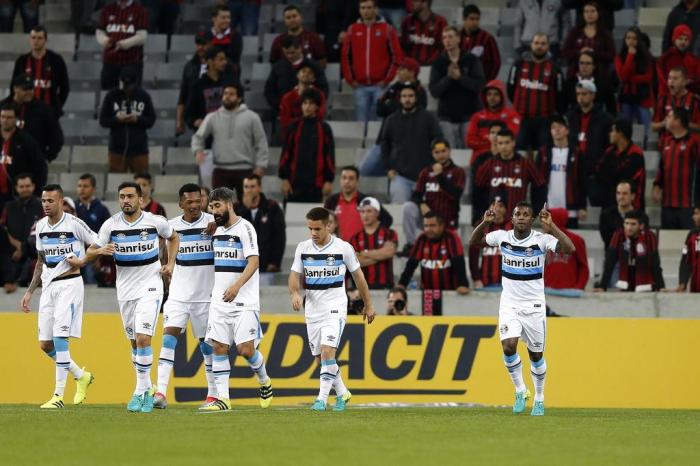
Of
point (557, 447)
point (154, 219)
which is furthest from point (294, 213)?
point (557, 447)

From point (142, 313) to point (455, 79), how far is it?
28.2ft

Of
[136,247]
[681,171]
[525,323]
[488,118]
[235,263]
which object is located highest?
[488,118]

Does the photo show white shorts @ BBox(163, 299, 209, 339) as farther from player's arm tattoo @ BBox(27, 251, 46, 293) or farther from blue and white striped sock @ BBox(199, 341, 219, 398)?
player's arm tattoo @ BBox(27, 251, 46, 293)

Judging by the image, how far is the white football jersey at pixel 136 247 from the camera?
50.2ft

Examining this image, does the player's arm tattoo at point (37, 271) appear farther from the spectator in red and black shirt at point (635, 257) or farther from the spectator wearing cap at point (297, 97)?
the spectator in red and black shirt at point (635, 257)

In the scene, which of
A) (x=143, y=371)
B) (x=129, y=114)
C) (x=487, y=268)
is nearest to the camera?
(x=143, y=371)

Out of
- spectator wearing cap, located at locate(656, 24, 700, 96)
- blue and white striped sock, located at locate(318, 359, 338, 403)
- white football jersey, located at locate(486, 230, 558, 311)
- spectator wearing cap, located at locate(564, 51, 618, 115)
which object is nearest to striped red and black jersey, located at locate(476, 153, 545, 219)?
spectator wearing cap, located at locate(564, 51, 618, 115)

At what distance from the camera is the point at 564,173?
68.7 feet

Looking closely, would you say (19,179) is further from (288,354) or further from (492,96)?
(492,96)

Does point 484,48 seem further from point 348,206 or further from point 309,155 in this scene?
point 348,206

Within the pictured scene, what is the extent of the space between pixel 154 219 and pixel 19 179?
5.66 metres

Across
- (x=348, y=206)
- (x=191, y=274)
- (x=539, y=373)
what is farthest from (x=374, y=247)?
(x=539, y=373)

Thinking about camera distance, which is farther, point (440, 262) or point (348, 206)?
point (348, 206)

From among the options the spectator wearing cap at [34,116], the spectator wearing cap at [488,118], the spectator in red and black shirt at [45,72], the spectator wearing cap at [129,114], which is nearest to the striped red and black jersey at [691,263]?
the spectator wearing cap at [488,118]
